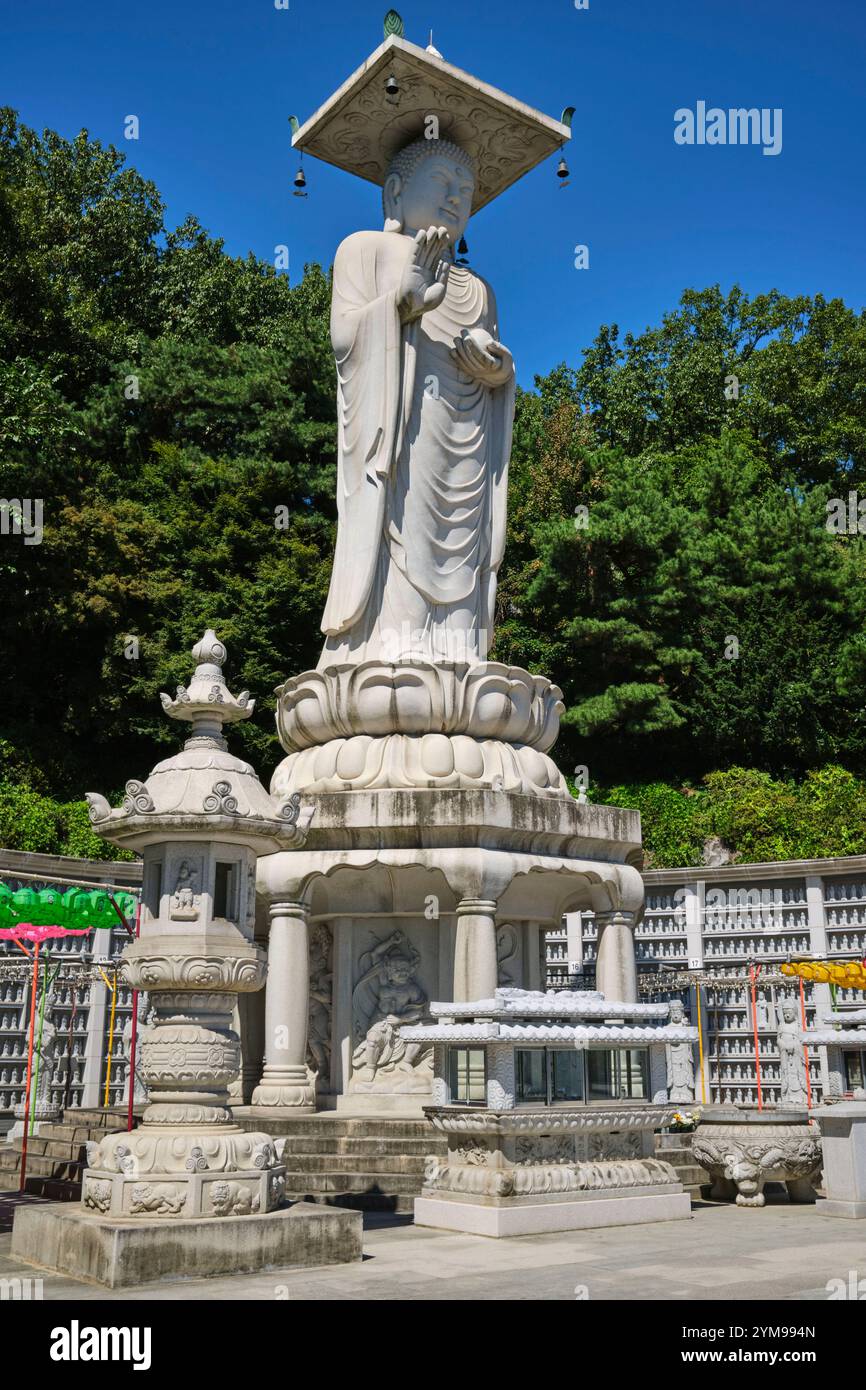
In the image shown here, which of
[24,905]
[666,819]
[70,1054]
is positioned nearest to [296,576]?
[666,819]

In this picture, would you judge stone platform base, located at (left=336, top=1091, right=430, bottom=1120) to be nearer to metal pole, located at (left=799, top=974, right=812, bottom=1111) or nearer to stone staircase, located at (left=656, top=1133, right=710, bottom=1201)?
stone staircase, located at (left=656, top=1133, right=710, bottom=1201)

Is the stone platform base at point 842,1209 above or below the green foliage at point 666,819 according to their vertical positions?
below

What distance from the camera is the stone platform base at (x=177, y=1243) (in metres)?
6.29

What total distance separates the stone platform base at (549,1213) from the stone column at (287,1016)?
217 cm

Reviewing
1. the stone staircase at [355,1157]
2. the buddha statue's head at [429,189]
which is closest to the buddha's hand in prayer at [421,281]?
the buddha statue's head at [429,189]

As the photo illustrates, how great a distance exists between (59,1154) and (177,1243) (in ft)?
18.0

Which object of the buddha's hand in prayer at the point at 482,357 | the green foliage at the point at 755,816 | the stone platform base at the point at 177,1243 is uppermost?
the buddha's hand in prayer at the point at 482,357

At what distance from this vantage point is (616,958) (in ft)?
39.7

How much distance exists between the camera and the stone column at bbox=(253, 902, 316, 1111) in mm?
10586

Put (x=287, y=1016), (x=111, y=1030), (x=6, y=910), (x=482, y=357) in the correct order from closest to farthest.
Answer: (x=287, y=1016) < (x=6, y=910) < (x=482, y=357) < (x=111, y=1030)

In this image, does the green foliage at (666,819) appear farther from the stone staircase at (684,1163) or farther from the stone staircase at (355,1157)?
the stone staircase at (355,1157)

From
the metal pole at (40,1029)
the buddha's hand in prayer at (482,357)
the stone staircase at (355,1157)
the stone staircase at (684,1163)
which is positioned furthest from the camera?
the metal pole at (40,1029)

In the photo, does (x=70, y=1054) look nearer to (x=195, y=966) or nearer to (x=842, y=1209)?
(x=195, y=966)

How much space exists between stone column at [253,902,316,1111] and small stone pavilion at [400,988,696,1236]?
73.2 inches
